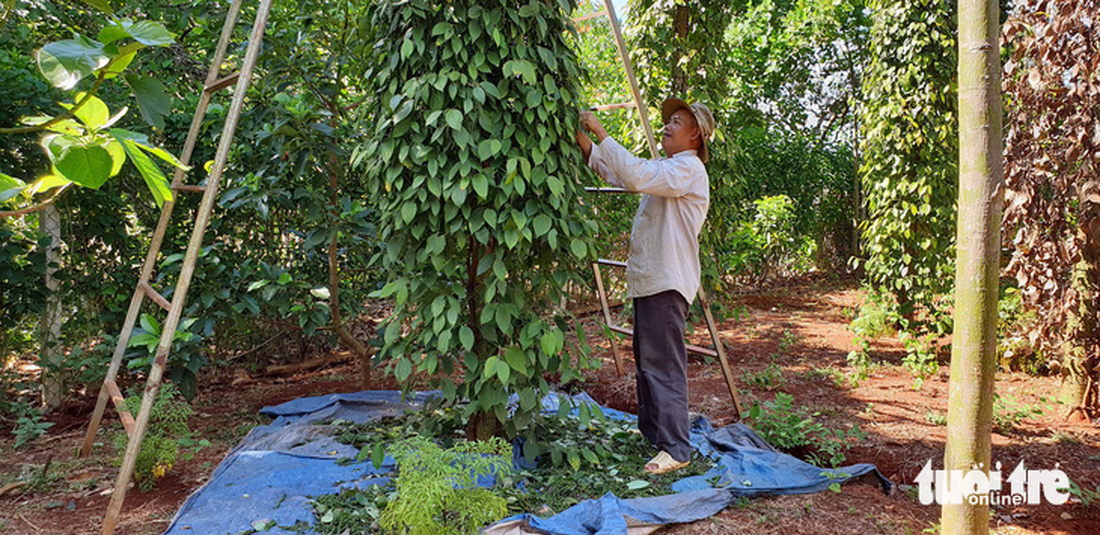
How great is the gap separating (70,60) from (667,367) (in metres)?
2.69

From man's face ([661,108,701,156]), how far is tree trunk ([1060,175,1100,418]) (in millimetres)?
2209

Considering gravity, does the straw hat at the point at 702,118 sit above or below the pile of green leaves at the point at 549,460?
above

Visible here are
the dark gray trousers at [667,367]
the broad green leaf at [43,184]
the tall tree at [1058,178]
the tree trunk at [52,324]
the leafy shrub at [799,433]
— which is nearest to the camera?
the broad green leaf at [43,184]

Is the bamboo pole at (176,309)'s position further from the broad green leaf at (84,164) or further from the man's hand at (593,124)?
the broad green leaf at (84,164)

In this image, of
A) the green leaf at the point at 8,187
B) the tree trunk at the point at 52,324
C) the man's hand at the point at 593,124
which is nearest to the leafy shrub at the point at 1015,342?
the man's hand at the point at 593,124

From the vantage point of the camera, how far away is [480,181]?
2662mm

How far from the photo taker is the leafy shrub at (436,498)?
1.99 meters

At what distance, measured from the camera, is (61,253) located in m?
4.05

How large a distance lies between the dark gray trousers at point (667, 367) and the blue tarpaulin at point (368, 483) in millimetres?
227

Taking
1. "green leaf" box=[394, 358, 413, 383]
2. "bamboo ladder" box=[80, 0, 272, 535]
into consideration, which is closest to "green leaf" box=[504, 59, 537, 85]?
"bamboo ladder" box=[80, 0, 272, 535]

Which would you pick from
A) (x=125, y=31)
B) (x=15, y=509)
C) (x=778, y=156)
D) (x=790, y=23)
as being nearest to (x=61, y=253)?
(x=15, y=509)

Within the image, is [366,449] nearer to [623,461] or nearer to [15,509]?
[623,461]

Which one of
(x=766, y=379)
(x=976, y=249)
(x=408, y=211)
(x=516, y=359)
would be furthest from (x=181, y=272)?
(x=766, y=379)

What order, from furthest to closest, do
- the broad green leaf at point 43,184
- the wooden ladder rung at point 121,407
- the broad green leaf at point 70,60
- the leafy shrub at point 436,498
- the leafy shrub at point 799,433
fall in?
the leafy shrub at point 799,433, the wooden ladder rung at point 121,407, the leafy shrub at point 436,498, the broad green leaf at point 43,184, the broad green leaf at point 70,60
